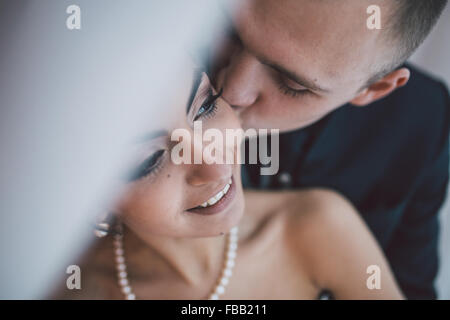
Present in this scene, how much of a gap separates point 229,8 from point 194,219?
0.85 feet

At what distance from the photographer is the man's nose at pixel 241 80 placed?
0.46 metres

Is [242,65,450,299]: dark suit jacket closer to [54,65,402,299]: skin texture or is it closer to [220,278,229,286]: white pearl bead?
[54,65,402,299]: skin texture

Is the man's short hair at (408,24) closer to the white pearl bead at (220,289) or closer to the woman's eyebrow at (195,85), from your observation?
the woman's eyebrow at (195,85)

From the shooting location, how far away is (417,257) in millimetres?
841

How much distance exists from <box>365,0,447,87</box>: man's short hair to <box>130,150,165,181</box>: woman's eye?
28cm

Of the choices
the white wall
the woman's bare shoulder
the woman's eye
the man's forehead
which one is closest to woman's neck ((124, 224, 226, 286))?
the woman's bare shoulder

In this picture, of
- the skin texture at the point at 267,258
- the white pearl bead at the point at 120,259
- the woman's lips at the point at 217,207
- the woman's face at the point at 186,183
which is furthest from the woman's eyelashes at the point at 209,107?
the white pearl bead at the point at 120,259

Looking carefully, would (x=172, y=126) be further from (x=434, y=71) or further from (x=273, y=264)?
(x=434, y=71)

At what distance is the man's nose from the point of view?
1.51 ft

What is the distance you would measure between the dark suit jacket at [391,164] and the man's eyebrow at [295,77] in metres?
0.23

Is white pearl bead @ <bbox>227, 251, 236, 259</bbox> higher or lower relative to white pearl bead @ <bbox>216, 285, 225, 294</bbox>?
higher

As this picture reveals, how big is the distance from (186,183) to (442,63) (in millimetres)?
597
